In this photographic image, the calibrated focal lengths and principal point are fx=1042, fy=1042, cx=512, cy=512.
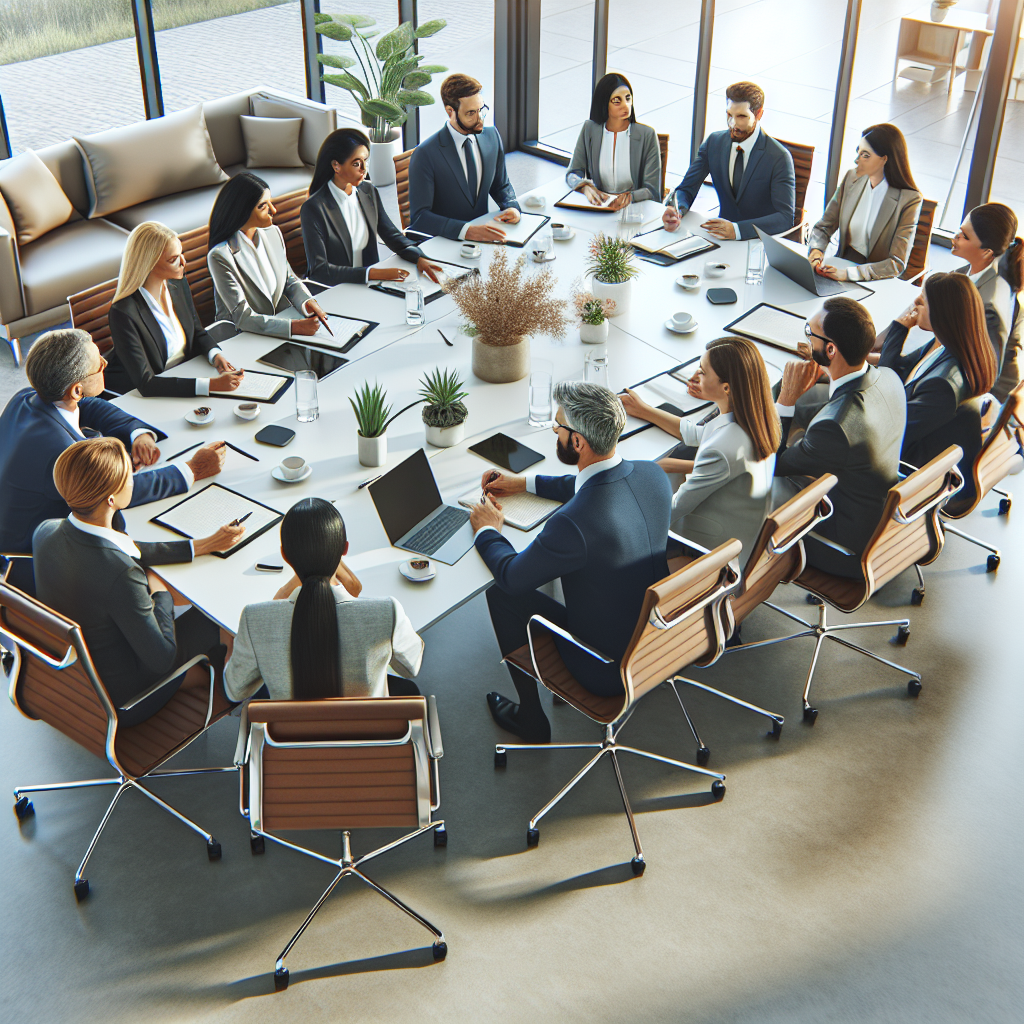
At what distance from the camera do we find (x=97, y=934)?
307cm

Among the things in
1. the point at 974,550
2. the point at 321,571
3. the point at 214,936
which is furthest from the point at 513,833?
the point at 974,550

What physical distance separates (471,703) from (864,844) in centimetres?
145

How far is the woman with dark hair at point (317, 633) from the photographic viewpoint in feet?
8.86

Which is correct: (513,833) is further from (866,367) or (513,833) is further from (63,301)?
Result: (63,301)

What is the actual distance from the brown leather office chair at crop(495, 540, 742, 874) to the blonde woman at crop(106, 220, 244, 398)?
5.53ft

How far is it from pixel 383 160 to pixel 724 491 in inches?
218

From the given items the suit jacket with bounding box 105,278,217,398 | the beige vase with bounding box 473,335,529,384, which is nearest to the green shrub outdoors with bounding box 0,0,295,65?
the suit jacket with bounding box 105,278,217,398

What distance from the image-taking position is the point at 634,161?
595 cm

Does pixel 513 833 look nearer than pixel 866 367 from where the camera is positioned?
Yes

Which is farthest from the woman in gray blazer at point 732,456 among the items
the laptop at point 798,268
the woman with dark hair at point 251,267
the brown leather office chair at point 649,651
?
the woman with dark hair at point 251,267

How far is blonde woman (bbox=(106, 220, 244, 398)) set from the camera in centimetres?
405

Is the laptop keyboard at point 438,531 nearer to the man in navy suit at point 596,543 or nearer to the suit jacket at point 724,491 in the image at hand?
the man in navy suit at point 596,543

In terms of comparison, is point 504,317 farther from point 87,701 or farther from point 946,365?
point 87,701

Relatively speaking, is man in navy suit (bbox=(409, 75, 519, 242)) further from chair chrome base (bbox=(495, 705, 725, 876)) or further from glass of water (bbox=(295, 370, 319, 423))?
chair chrome base (bbox=(495, 705, 725, 876))
